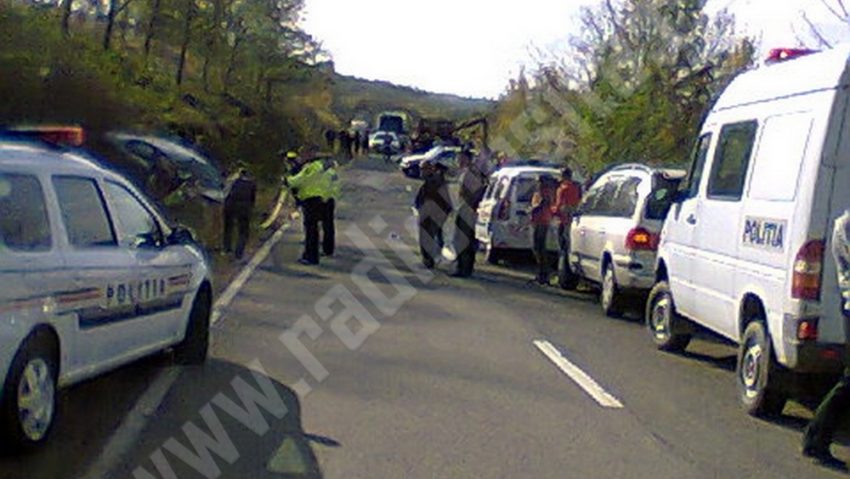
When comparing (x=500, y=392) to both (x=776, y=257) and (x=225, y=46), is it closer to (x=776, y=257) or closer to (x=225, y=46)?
(x=776, y=257)

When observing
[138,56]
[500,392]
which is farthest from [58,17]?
[500,392]

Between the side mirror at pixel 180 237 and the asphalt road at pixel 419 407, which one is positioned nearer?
the asphalt road at pixel 419 407

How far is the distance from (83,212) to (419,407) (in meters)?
2.65

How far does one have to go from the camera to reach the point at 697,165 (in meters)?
10.9

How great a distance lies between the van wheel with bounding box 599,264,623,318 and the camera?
14.3 metres

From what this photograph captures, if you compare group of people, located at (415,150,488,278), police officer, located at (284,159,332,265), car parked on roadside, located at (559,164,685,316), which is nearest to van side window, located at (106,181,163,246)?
car parked on roadside, located at (559,164,685,316)

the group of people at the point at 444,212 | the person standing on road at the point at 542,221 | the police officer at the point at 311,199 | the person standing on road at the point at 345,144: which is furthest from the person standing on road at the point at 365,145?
the person standing on road at the point at 542,221

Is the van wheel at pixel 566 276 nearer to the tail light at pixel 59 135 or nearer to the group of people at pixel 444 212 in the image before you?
the group of people at pixel 444 212

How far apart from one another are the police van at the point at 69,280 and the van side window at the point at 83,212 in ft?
0.03

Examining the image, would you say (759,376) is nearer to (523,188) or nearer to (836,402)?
(836,402)

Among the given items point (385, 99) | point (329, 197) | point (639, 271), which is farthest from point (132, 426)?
point (385, 99)

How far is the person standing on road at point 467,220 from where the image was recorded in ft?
59.3

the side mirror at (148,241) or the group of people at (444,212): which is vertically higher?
the side mirror at (148,241)

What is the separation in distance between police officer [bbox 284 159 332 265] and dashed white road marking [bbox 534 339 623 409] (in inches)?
297
